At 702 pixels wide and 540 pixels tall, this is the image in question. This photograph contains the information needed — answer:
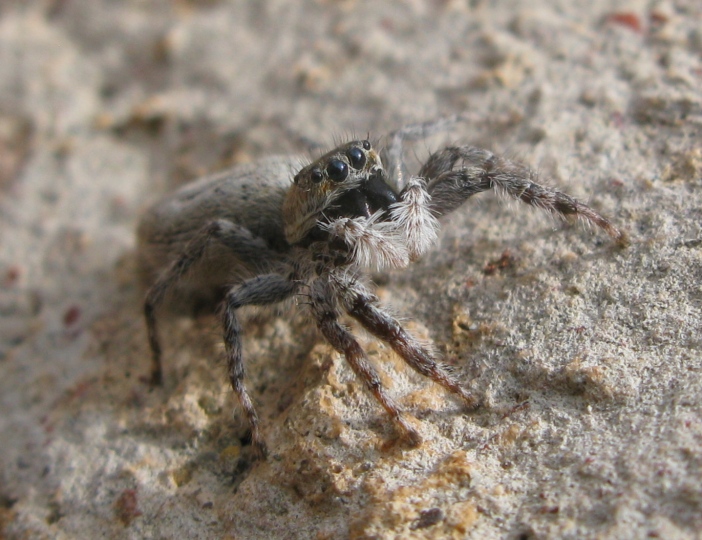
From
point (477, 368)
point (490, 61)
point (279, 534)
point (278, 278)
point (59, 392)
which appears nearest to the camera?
point (279, 534)

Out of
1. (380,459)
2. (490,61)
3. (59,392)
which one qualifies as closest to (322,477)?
(380,459)

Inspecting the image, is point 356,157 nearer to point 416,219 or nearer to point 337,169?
point 337,169

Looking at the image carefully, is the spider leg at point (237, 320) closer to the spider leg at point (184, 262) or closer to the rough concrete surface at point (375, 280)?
the rough concrete surface at point (375, 280)

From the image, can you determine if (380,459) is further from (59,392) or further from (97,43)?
(97,43)

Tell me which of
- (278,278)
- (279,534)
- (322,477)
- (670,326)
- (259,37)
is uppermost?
(259,37)

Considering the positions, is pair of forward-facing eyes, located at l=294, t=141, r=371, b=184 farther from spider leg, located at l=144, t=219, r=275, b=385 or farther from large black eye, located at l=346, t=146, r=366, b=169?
spider leg, located at l=144, t=219, r=275, b=385

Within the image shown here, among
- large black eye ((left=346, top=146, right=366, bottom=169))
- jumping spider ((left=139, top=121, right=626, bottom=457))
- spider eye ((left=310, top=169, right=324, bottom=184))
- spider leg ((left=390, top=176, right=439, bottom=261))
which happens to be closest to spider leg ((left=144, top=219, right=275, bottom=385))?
jumping spider ((left=139, top=121, right=626, bottom=457))
